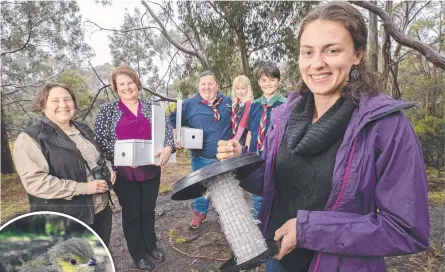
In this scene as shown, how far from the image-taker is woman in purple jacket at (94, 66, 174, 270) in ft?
8.02

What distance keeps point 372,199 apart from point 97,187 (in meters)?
1.74

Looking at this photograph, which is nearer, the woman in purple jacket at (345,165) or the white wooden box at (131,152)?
the woman in purple jacket at (345,165)

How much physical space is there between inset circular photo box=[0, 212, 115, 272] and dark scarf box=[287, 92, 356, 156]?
0.92 m

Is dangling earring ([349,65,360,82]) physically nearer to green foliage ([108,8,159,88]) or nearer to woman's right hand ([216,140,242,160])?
woman's right hand ([216,140,242,160])

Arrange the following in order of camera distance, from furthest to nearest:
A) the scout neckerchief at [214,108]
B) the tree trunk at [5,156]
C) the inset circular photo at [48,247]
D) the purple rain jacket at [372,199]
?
1. the tree trunk at [5,156]
2. the scout neckerchief at [214,108]
3. the inset circular photo at [48,247]
4. the purple rain jacket at [372,199]

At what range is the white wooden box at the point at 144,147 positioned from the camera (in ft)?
7.32

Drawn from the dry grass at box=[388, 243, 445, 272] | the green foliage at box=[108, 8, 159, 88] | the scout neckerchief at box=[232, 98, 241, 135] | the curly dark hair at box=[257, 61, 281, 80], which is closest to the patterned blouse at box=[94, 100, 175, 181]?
the scout neckerchief at box=[232, 98, 241, 135]

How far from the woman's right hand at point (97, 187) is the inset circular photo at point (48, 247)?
71cm

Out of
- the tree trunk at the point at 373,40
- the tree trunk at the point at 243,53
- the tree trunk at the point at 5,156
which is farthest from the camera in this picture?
the tree trunk at the point at 243,53

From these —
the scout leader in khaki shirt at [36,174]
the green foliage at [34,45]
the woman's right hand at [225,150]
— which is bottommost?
the scout leader in khaki shirt at [36,174]

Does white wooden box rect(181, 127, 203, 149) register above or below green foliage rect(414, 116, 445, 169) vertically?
above

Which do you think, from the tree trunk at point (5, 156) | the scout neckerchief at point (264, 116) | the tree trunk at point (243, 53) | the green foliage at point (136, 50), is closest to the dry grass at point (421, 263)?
the scout neckerchief at point (264, 116)

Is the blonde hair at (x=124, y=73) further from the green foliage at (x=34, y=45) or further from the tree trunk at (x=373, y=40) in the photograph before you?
the tree trunk at (x=373, y=40)

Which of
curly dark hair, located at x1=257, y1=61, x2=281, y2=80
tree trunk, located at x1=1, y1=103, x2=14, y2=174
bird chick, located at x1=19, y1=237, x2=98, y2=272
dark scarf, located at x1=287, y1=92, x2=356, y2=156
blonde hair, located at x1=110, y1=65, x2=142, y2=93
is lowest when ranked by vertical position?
tree trunk, located at x1=1, y1=103, x2=14, y2=174
